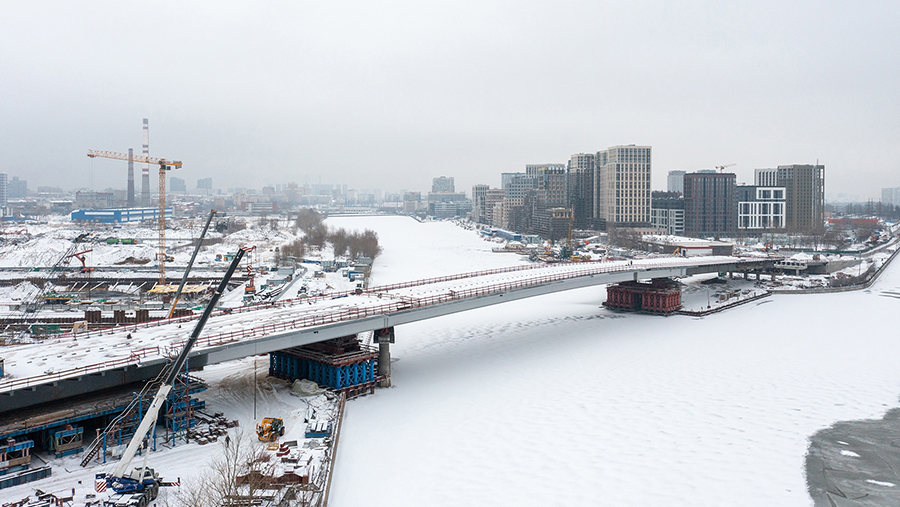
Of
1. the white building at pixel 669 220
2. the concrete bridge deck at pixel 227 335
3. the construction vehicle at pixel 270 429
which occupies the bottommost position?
the construction vehicle at pixel 270 429

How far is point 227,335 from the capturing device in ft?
82.6

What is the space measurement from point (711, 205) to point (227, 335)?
12807 cm

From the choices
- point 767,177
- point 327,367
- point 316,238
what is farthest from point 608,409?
point 767,177

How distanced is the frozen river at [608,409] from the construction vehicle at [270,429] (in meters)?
2.36

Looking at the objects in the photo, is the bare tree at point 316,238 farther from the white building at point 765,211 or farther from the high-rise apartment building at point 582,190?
the white building at point 765,211

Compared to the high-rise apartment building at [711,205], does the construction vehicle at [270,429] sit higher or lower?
lower

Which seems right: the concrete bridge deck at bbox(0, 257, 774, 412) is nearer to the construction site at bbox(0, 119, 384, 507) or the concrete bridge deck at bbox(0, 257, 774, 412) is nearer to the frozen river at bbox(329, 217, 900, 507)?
the construction site at bbox(0, 119, 384, 507)

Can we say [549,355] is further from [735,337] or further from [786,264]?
[786,264]

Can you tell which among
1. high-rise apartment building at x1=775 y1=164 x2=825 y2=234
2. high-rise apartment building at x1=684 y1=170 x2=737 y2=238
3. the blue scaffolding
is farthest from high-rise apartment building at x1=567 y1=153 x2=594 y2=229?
the blue scaffolding

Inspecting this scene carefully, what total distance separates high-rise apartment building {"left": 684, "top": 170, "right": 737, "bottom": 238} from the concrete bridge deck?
3998 inches

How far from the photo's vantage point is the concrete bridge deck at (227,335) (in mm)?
20859

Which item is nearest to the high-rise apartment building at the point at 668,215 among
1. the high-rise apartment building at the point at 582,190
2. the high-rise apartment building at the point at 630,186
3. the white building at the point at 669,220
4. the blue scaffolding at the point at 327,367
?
the white building at the point at 669,220

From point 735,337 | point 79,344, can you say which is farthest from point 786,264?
point 79,344

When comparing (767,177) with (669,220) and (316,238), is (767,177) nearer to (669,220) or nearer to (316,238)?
(669,220)
